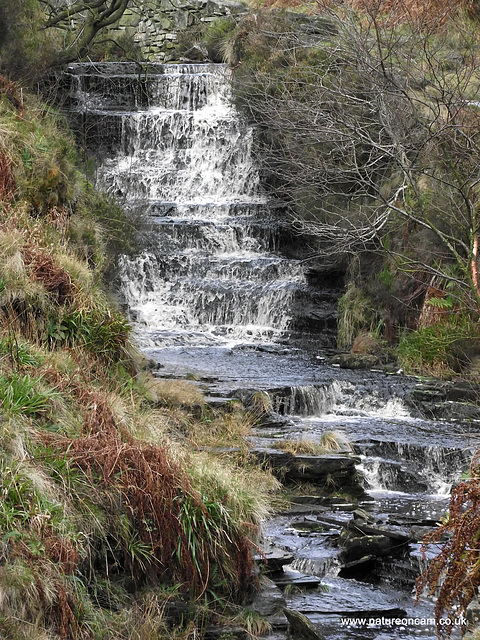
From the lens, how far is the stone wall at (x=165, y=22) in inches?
961

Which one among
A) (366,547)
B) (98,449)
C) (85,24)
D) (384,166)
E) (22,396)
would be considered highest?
(85,24)

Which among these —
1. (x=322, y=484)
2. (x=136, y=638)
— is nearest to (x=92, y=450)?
(x=136, y=638)

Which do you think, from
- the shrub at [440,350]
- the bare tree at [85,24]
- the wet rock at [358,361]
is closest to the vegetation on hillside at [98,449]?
the bare tree at [85,24]

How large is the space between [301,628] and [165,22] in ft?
74.1

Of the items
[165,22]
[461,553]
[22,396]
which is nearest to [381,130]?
[22,396]

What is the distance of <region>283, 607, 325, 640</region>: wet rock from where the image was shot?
4.75 metres

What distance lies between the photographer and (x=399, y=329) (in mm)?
14227

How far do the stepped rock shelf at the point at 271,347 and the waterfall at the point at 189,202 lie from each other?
Result: 0.03 meters

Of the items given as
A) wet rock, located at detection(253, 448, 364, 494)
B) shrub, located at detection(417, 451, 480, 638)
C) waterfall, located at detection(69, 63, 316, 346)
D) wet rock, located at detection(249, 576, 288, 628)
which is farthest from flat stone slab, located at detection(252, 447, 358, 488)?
waterfall, located at detection(69, 63, 316, 346)

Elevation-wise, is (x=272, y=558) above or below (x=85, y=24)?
below

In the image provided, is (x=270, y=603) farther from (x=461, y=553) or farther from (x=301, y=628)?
(x=461, y=553)

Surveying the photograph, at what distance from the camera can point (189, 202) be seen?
1948 centimetres

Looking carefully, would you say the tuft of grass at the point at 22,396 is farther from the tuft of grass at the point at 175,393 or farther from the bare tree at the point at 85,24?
the bare tree at the point at 85,24

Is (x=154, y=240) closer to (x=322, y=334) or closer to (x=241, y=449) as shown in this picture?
(x=322, y=334)
